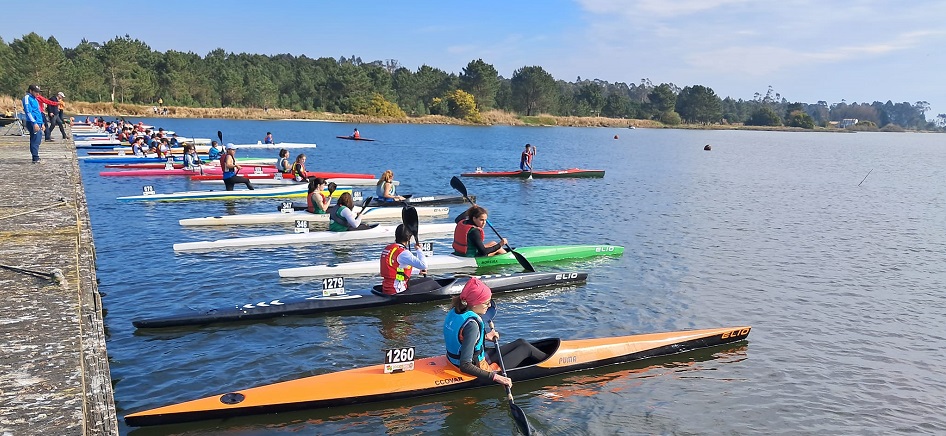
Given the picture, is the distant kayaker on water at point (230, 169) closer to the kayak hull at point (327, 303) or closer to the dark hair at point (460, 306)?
the kayak hull at point (327, 303)

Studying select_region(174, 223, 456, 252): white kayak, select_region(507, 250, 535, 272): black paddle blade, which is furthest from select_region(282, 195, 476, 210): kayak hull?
select_region(507, 250, 535, 272): black paddle blade

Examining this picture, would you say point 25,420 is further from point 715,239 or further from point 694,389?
point 715,239

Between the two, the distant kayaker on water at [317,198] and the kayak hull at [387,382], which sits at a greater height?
the distant kayaker on water at [317,198]

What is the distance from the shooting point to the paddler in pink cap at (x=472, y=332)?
704 cm

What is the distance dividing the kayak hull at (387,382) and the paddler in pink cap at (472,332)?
33cm

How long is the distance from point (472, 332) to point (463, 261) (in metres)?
6.03

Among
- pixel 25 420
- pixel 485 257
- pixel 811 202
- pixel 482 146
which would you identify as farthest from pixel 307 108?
pixel 25 420

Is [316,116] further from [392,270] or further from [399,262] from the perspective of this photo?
[399,262]

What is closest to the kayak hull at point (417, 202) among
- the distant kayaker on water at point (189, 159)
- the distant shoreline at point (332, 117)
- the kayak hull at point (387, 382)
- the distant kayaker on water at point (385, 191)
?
the distant kayaker on water at point (385, 191)

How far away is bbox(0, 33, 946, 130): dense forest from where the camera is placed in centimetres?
7306

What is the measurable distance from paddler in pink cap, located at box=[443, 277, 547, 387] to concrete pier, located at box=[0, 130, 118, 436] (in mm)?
3327

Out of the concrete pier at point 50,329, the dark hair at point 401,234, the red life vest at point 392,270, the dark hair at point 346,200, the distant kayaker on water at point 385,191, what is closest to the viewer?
the concrete pier at point 50,329

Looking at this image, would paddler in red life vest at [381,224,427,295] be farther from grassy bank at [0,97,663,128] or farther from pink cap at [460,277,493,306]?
grassy bank at [0,97,663,128]

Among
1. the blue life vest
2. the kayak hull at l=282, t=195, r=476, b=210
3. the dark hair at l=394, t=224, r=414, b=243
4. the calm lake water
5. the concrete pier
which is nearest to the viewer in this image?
the concrete pier
